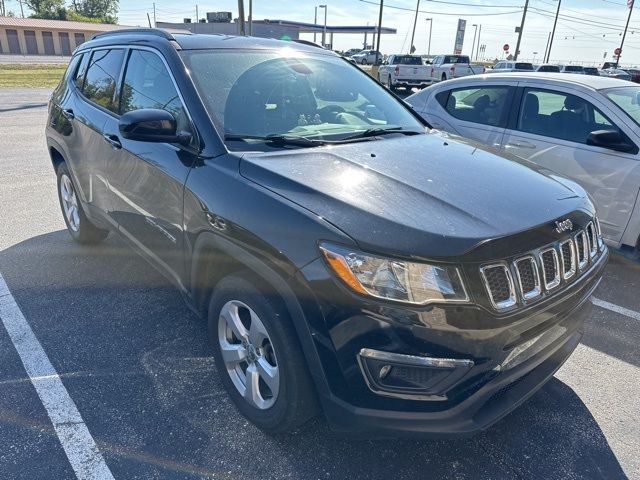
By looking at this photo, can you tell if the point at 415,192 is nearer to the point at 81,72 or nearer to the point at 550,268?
the point at 550,268

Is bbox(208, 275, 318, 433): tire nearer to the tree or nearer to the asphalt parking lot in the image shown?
the asphalt parking lot

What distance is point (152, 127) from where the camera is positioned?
2.56m

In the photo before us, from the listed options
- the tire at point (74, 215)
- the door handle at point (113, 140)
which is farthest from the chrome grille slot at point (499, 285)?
the tire at point (74, 215)

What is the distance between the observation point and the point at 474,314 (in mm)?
1831

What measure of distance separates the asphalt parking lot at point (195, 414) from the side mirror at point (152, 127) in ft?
4.38

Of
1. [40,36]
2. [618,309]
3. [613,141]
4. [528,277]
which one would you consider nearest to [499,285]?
[528,277]

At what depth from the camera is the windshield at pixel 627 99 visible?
4425 mm

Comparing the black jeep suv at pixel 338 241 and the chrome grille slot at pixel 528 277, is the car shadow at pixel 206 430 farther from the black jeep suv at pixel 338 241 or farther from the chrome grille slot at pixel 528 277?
the chrome grille slot at pixel 528 277

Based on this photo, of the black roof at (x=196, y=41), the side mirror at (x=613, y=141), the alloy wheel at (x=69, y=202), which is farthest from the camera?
the alloy wheel at (x=69, y=202)

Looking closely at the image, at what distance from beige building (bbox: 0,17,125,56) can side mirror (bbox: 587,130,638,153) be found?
200 feet

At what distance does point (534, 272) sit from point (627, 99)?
142 inches

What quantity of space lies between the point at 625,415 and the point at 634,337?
0.97 m

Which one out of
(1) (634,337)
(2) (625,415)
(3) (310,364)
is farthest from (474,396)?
(1) (634,337)

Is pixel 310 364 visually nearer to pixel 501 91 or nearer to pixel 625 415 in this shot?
pixel 625 415
